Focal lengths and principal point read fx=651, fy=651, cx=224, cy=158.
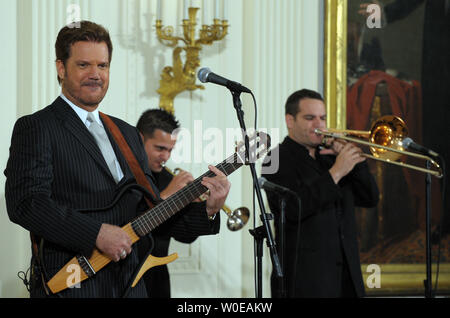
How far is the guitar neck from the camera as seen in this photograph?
2.60 m

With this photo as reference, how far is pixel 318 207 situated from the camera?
3.69m

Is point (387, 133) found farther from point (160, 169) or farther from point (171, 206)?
point (171, 206)

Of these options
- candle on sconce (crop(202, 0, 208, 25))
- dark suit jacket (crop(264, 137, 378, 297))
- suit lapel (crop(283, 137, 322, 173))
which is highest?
candle on sconce (crop(202, 0, 208, 25))

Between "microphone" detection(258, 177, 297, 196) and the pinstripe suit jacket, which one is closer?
the pinstripe suit jacket

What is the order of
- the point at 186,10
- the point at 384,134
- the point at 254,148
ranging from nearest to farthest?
the point at 254,148
the point at 384,134
the point at 186,10

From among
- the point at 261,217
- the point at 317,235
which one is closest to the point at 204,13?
the point at 317,235

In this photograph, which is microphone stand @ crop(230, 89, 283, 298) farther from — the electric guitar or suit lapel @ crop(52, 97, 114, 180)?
suit lapel @ crop(52, 97, 114, 180)

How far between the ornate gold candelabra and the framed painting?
0.98 meters

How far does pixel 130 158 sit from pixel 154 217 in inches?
10.4

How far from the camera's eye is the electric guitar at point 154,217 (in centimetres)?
242

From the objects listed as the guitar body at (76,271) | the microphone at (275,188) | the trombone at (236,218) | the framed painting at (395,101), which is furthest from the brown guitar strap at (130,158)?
the framed painting at (395,101)

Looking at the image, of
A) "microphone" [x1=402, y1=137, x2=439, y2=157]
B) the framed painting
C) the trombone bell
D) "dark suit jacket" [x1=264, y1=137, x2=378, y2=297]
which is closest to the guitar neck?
"dark suit jacket" [x1=264, y1=137, x2=378, y2=297]
